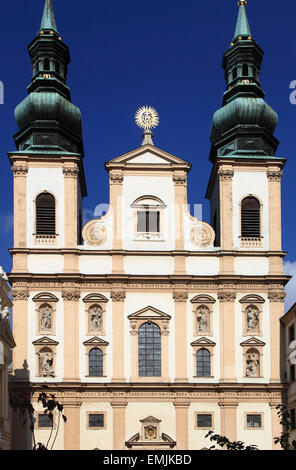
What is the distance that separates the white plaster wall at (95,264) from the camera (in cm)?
4325

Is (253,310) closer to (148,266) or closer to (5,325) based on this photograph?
(148,266)

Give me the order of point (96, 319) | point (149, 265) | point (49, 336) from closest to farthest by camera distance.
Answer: point (49, 336), point (96, 319), point (149, 265)

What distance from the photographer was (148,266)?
143 ft

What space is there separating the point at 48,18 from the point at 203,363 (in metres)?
19.6

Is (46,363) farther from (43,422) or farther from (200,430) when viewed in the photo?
(200,430)

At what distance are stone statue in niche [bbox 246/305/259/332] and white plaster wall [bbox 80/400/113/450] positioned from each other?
764 centimetres

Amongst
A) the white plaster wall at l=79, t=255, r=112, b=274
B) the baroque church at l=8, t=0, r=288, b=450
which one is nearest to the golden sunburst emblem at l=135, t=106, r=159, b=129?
the baroque church at l=8, t=0, r=288, b=450

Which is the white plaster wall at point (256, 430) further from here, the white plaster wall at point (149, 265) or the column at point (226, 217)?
the white plaster wall at point (149, 265)

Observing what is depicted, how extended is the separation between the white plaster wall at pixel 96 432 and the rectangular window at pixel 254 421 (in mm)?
6376

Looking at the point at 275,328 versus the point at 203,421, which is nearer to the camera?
the point at 203,421

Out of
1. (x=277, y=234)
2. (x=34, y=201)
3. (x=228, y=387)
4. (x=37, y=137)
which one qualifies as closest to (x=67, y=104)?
(x=37, y=137)

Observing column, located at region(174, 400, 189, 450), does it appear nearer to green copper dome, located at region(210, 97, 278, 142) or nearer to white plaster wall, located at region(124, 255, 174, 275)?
white plaster wall, located at region(124, 255, 174, 275)

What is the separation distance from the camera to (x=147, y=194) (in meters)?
44.2

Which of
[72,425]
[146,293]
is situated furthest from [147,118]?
[72,425]
